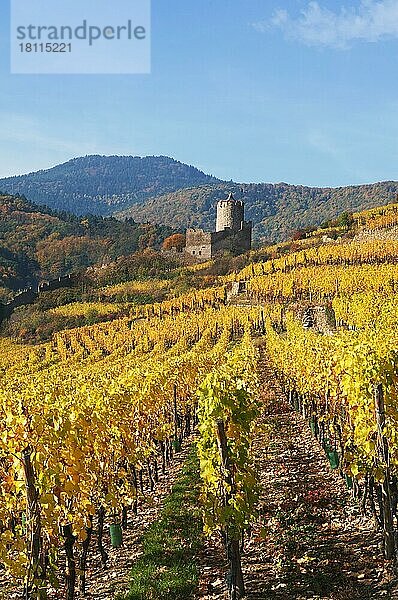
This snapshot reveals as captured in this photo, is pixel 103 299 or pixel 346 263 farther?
pixel 103 299

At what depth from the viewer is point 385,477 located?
6863mm

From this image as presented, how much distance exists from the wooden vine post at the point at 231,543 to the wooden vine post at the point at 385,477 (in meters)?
1.67

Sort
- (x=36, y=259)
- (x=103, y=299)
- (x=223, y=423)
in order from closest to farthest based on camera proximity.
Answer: (x=223, y=423)
(x=103, y=299)
(x=36, y=259)

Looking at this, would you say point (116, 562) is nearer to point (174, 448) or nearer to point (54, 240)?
point (174, 448)

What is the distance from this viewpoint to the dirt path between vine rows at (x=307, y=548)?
637cm

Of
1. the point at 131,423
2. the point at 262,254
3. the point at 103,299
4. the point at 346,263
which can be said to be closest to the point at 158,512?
the point at 131,423

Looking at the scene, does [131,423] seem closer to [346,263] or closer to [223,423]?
[223,423]

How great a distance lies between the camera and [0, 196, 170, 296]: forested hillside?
89812 mm

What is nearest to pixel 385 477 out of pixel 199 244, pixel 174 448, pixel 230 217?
pixel 174 448

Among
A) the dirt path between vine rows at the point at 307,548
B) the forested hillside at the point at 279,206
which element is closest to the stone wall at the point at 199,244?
the forested hillside at the point at 279,206

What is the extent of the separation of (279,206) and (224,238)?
322 feet

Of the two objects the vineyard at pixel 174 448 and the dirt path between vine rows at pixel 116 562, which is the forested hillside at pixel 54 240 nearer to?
the vineyard at pixel 174 448

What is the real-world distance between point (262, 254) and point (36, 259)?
4472 cm

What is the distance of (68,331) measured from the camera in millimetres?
41250
